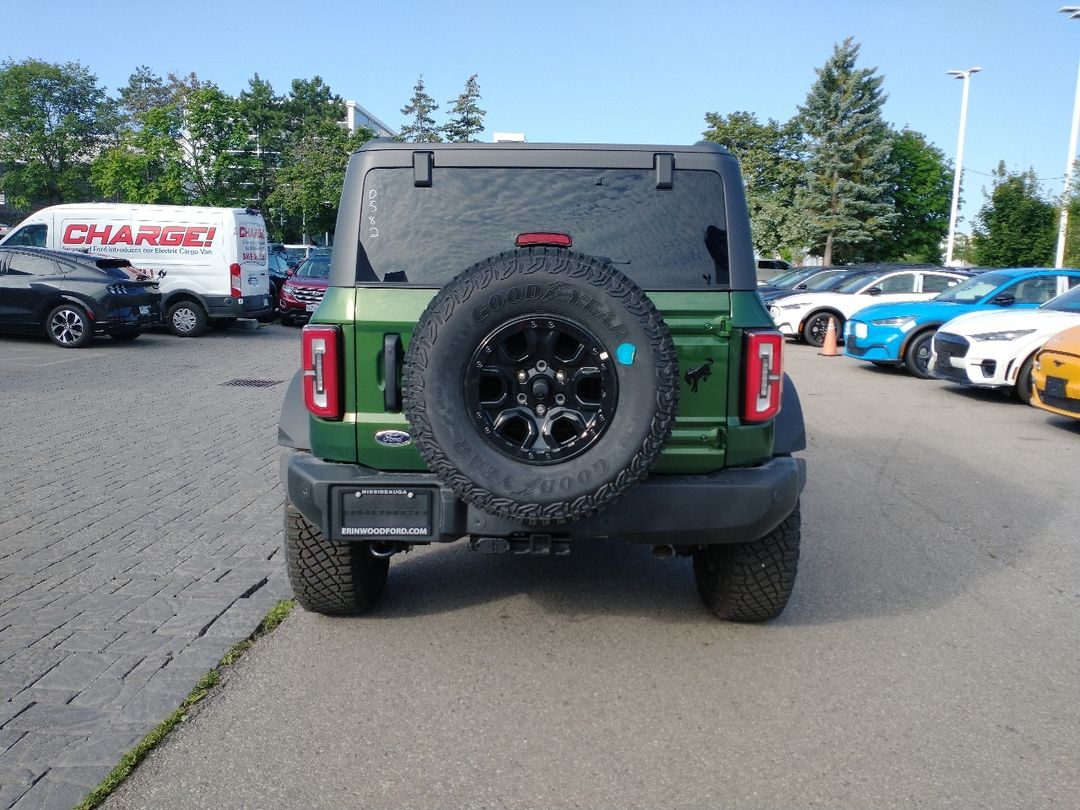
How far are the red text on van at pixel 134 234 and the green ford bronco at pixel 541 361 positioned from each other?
647 inches

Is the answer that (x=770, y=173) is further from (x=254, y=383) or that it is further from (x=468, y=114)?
(x=254, y=383)

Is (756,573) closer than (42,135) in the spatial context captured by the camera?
Yes

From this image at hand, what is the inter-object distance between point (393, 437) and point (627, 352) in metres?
1.02

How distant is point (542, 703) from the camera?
146 inches

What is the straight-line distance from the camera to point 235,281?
64.3ft

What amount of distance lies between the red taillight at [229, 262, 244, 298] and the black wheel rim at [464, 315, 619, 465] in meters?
17.1

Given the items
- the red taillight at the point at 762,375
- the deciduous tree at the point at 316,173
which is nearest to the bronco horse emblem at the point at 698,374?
the red taillight at the point at 762,375

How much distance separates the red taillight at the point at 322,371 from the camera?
386 cm

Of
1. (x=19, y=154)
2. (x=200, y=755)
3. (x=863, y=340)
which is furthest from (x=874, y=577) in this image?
(x=19, y=154)

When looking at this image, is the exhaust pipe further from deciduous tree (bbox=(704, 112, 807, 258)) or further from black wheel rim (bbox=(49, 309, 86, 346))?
deciduous tree (bbox=(704, 112, 807, 258))

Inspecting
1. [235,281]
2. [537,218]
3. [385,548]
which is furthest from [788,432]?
[235,281]

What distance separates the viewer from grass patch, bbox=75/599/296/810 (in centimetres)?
300

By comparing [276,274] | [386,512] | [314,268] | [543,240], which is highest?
[543,240]

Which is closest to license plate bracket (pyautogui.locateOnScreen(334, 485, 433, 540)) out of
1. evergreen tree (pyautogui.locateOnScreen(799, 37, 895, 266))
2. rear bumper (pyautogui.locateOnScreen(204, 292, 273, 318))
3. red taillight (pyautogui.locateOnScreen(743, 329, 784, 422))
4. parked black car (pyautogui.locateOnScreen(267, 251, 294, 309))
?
red taillight (pyautogui.locateOnScreen(743, 329, 784, 422))
